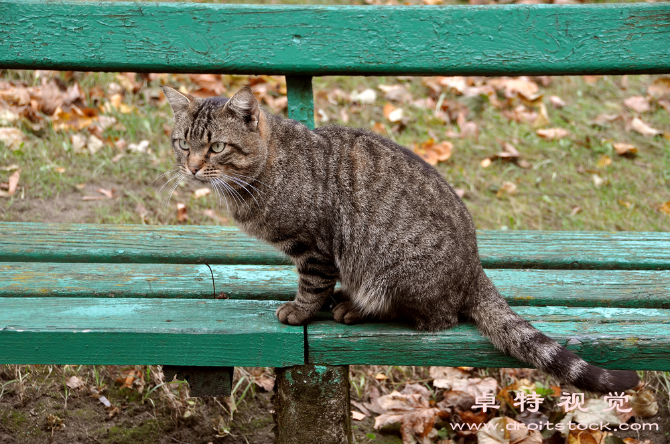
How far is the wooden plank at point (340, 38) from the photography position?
271cm

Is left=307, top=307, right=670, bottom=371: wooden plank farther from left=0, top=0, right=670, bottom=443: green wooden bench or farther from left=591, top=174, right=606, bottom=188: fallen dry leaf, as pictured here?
left=591, top=174, right=606, bottom=188: fallen dry leaf

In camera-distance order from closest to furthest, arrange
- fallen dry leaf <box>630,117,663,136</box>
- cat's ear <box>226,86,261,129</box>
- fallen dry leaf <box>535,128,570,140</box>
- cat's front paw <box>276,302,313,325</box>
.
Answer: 1. cat's front paw <box>276,302,313,325</box>
2. cat's ear <box>226,86,261,129</box>
3. fallen dry leaf <box>535,128,570,140</box>
4. fallen dry leaf <box>630,117,663,136</box>

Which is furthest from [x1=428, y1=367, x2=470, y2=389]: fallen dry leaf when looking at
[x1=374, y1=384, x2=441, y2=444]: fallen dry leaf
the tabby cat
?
the tabby cat

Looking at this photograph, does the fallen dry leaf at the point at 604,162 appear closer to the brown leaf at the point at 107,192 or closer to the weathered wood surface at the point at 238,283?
the weathered wood surface at the point at 238,283

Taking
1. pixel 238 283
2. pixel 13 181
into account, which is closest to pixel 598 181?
pixel 238 283

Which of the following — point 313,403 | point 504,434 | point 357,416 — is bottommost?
point 357,416

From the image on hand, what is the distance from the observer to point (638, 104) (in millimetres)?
5004

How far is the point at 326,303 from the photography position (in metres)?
2.36

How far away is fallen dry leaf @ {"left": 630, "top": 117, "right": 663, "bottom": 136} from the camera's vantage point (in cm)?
471

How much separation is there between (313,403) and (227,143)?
0.85 metres

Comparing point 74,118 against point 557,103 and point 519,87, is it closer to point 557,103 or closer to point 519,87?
point 519,87

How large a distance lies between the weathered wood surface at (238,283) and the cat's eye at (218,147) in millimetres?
465

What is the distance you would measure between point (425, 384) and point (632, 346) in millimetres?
1159

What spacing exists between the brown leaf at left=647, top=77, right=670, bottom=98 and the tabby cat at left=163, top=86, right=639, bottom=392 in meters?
3.60
